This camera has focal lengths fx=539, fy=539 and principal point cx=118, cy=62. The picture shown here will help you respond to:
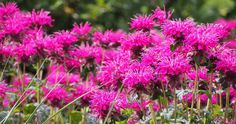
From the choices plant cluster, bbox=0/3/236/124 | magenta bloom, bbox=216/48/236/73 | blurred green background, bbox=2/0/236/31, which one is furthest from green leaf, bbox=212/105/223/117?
blurred green background, bbox=2/0/236/31

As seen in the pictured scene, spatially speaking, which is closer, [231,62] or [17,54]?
[231,62]

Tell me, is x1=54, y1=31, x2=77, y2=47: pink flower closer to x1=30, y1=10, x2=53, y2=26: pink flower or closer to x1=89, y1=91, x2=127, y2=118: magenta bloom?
x1=30, y1=10, x2=53, y2=26: pink flower

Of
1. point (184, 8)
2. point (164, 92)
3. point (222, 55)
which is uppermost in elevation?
point (184, 8)

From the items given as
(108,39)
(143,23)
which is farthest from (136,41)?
(108,39)

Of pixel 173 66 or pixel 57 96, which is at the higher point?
pixel 173 66

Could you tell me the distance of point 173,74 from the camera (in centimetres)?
199

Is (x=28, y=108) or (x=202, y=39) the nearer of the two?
(x=202, y=39)

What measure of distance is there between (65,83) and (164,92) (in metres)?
0.93

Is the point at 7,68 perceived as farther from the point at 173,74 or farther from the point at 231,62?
the point at 231,62

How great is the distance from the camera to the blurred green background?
6.39m

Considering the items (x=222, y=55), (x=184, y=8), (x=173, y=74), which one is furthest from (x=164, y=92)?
(x=184, y=8)

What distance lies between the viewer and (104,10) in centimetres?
671

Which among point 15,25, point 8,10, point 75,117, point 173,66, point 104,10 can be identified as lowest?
point 75,117

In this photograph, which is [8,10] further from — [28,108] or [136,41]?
[136,41]
